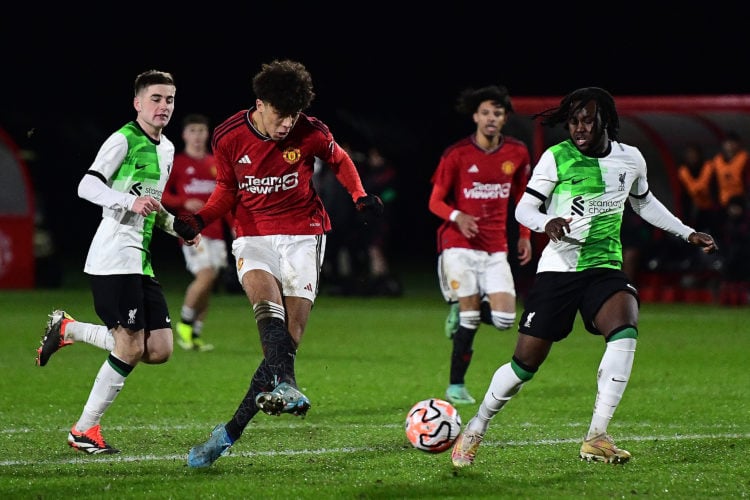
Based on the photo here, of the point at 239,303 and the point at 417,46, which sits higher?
the point at 417,46

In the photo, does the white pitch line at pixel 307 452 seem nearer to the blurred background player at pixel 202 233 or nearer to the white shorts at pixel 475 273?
the white shorts at pixel 475 273

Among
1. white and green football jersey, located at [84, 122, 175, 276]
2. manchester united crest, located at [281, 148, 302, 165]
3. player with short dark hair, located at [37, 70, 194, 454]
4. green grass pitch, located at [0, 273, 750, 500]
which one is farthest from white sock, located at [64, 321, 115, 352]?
manchester united crest, located at [281, 148, 302, 165]

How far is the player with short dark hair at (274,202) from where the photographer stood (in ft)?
21.8

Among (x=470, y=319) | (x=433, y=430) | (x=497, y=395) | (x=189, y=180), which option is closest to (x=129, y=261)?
(x=433, y=430)

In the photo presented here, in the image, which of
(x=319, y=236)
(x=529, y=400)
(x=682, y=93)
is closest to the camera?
(x=319, y=236)

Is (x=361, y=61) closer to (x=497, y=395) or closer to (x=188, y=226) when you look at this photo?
(x=188, y=226)

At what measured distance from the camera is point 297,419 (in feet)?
27.8

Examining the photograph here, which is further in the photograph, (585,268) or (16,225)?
(16,225)

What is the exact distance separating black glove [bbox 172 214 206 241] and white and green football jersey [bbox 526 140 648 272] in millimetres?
1767

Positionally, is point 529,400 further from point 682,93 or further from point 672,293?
point 682,93

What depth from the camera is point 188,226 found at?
22.4 ft

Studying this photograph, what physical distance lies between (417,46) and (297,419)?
25.7 m

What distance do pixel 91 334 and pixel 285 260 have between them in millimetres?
1557

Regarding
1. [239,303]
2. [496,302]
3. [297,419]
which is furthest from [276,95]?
[239,303]
